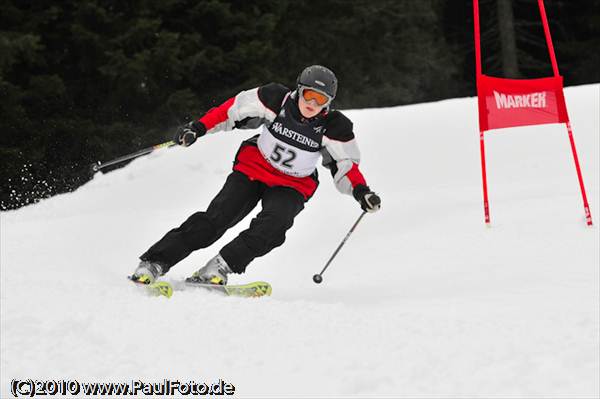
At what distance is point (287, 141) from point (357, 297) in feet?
3.58

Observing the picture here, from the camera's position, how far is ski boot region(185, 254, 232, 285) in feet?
13.4

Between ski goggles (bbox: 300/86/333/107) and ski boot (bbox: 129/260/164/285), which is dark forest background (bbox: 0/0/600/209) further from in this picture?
ski goggles (bbox: 300/86/333/107)

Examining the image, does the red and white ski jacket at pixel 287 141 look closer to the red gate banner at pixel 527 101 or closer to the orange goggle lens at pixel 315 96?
the orange goggle lens at pixel 315 96

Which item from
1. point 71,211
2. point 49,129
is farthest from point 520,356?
point 49,129

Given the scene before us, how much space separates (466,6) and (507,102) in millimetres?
20653

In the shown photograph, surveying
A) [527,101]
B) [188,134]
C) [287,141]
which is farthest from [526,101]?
[188,134]

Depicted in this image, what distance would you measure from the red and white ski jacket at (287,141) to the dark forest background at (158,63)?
5.27 meters

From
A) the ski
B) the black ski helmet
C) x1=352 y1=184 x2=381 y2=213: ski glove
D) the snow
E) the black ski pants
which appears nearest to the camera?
the snow

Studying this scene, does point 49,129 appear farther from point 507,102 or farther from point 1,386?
point 1,386

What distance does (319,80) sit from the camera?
173 inches

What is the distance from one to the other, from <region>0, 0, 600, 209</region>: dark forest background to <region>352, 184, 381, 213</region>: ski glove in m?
5.82

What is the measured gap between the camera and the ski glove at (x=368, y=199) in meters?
4.50

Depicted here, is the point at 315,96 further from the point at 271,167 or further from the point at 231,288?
the point at 231,288

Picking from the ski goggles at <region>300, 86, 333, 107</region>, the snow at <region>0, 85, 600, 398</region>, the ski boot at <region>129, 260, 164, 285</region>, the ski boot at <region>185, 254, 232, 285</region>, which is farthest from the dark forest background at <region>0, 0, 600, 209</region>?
the ski goggles at <region>300, 86, 333, 107</region>
